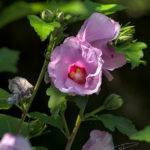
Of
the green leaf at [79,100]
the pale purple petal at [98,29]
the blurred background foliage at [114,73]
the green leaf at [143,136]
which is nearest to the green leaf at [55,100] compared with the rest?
the green leaf at [79,100]

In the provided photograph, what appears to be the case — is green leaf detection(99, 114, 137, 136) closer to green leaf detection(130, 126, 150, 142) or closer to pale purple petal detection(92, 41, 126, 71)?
pale purple petal detection(92, 41, 126, 71)

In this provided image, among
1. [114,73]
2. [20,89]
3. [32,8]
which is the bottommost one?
[114,73]

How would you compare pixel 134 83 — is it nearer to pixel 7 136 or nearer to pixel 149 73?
pixel 149 73

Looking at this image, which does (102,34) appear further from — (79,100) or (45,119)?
(45,119)

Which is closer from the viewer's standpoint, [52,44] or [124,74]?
[52,44]

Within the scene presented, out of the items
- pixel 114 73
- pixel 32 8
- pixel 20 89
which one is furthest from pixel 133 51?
pixel 114 73

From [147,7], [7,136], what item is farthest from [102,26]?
[147,7]

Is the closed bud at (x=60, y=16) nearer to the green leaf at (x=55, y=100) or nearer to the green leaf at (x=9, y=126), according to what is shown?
the green leaf at (x=55, y=100)
